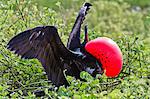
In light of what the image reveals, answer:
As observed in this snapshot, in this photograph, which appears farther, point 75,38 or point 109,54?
point 75,38

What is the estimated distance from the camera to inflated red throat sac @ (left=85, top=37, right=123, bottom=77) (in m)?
2.50

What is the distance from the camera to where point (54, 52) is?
248 cm

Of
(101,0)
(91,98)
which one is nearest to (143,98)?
(91,98)

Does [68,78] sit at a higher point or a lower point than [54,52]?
lower

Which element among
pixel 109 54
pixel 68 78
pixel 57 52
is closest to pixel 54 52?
pixel 57 52

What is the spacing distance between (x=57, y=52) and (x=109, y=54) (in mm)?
229

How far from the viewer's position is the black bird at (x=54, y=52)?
235 centimetres

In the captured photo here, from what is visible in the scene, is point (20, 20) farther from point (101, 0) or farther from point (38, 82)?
point (101, 0)

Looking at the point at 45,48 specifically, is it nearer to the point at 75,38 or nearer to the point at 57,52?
the point at 57,52

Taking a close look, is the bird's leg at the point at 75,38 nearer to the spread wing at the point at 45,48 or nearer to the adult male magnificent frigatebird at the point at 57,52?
the adult male magnificent frigatebird at the point at 57,52

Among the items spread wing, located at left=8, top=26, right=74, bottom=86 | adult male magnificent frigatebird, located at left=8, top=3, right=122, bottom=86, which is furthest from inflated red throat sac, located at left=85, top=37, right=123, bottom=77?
spread wing, located at left=8, top=26, right=74, bottom=86

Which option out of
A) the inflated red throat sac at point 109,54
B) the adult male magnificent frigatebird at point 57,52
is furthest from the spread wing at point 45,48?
the inflated red throat sac at point 109,54

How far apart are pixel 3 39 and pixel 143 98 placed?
71 centimetres

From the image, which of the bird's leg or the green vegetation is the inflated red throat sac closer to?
the green vegetation
